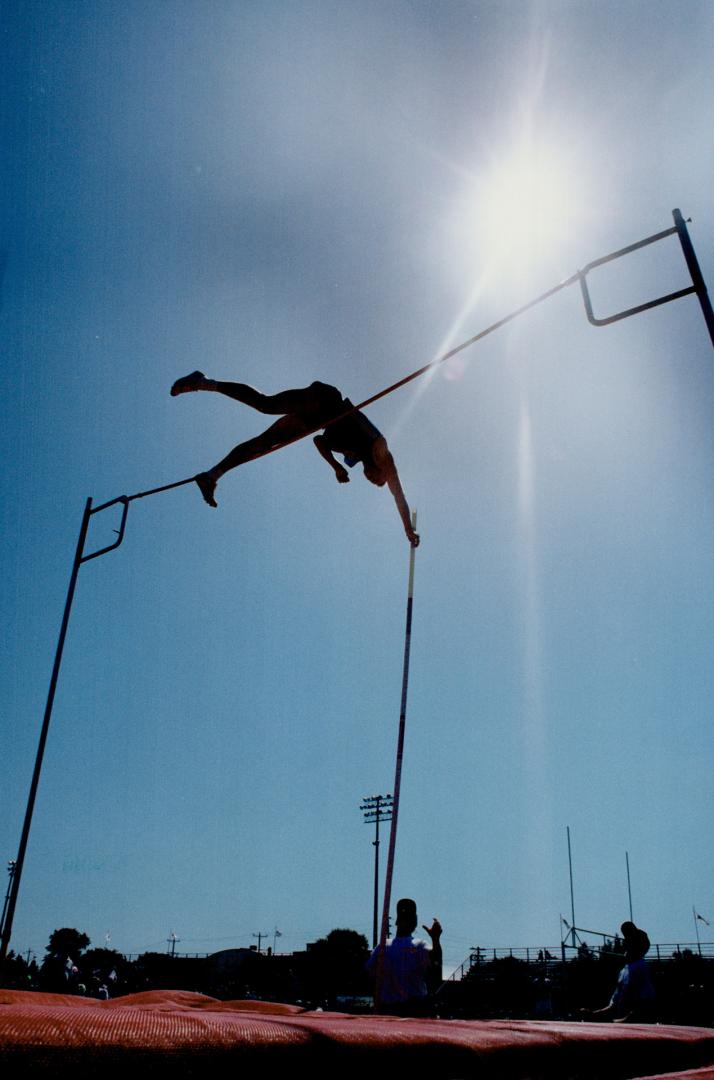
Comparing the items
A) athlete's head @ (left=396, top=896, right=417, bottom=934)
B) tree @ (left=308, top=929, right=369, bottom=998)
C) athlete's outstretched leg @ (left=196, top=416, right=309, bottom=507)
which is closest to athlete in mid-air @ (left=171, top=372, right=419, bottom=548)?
athlete's outstretched leg @ (left=196, top=416, right=309, bottom=507)

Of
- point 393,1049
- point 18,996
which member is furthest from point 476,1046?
point 18,996

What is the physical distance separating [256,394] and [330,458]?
2.80 feet

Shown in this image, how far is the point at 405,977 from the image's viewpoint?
173 inches

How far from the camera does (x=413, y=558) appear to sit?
573 cm

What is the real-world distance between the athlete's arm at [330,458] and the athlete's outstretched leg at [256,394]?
56 cm

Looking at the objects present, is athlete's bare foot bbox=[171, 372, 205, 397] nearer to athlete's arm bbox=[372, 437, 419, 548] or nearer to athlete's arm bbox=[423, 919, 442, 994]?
athlete's arm bbox=[372, 437, 419, 548]

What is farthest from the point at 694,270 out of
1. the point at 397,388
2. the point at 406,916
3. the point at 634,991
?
the point at 634,991

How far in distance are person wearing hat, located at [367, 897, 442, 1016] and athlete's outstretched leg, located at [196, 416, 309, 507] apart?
2.90 m

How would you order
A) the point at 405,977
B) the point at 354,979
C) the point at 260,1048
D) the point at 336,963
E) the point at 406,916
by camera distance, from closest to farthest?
the point at 260,1048
the point at 405,977
the point at 406,916
the point at 354,979
the point at 336,963

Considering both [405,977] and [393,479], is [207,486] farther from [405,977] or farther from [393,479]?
[405,977]

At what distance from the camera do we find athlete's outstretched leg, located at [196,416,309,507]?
516 centimetres

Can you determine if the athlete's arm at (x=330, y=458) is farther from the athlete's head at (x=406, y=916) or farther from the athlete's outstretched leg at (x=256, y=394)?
the athlete's head at (x=406, y=916)

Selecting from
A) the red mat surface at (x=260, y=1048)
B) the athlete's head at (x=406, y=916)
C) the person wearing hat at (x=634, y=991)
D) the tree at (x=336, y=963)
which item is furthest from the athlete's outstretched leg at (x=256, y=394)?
the tree at (x=336, y=963)

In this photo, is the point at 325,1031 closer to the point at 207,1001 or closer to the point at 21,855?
the point at 207,1001
